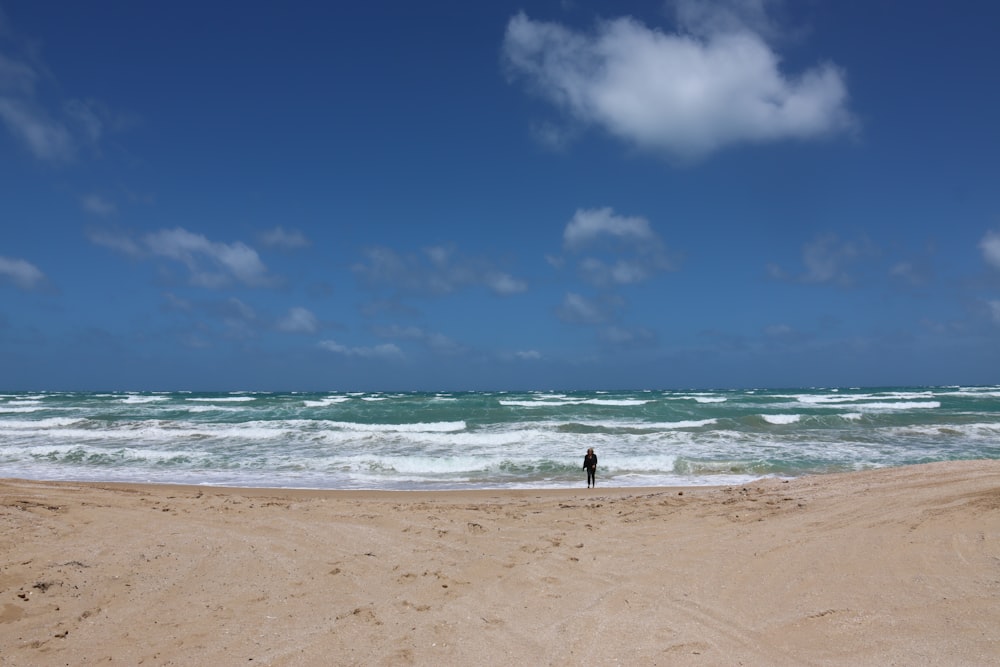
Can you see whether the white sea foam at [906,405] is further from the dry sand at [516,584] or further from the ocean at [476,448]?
the dry sand at [516,584]

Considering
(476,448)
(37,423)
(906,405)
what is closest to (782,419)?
(476,448)

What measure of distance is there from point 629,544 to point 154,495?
955 cm

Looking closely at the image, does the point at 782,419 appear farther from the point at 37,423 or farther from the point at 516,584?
the point at 37,423

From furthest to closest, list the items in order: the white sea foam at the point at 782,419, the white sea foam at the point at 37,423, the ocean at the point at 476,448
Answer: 1. the white sea foam at the point at 782,419
2. the white sea foam at the point at 37,423
3. the ocean at the point at 476,448

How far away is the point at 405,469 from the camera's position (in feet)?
56.8

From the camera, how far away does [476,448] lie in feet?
72.1

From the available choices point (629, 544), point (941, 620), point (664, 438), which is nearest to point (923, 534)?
point (941, 620)

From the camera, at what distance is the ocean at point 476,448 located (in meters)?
16.2

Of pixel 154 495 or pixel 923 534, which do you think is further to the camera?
pixel 154 495

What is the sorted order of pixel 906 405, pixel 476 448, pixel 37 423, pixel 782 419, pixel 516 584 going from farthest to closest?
pixel 906 405 → pixel 782 419 → pixel 37 423 → pixel 476 448 → pixel 516 584

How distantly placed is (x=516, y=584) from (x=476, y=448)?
1597 cm

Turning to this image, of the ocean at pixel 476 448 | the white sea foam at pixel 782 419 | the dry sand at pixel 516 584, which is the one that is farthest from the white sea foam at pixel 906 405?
the dry sand at pixel 516 584

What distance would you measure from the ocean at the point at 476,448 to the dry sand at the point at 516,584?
628 centimetres

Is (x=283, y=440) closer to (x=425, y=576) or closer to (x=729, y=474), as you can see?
(x=729, y=474)
